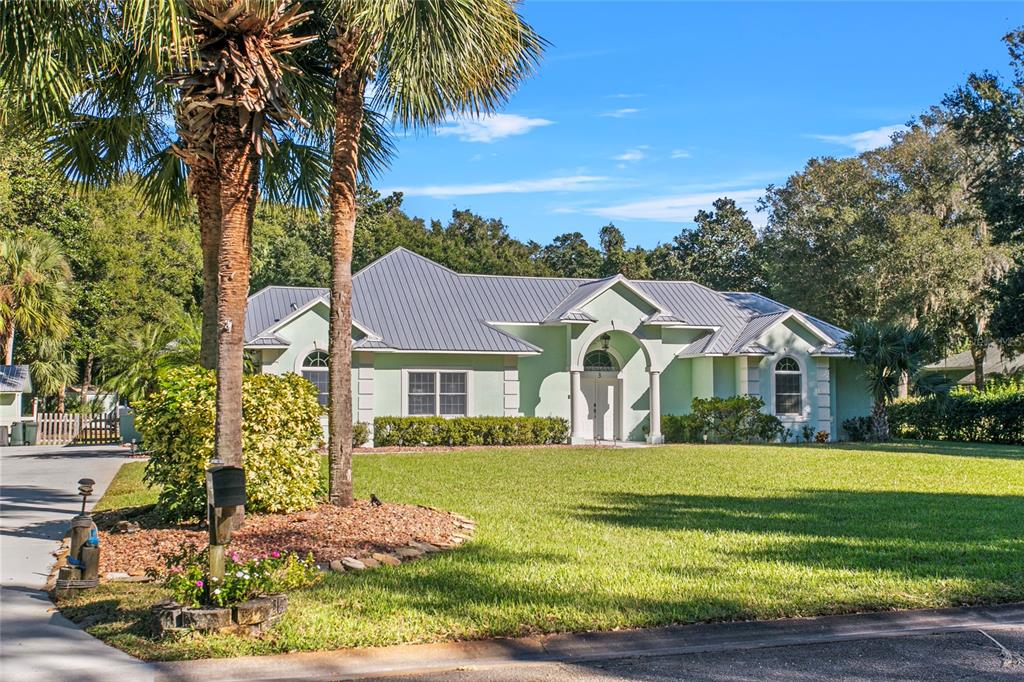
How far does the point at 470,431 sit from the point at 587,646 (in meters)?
20.5

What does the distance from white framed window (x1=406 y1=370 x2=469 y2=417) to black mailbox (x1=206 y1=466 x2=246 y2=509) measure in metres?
19.6

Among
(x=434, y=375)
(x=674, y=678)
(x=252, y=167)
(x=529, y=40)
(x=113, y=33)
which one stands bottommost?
(x=674, y=678)

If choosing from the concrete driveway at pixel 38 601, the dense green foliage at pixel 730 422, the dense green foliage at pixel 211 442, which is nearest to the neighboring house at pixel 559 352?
the dense green foliage at pixel 730 422

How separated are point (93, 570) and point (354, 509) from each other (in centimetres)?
387

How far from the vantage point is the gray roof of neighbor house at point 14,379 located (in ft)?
106

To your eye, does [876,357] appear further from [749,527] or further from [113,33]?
[113,33]

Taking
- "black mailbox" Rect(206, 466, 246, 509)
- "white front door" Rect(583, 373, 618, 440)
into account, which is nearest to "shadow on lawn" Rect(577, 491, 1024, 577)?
"black mailbox" Rect(206, 466, 246, 509)

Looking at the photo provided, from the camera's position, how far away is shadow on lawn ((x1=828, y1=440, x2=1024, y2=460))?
2377cm

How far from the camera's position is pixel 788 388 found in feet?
97.0

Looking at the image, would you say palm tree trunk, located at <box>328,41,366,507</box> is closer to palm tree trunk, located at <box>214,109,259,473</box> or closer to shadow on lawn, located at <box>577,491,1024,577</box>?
palm tree trunk, located at <box>214,109,259,473</box>

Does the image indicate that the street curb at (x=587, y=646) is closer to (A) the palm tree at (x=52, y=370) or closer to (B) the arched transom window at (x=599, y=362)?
(B) the arched transom window at (x=599, y=362)

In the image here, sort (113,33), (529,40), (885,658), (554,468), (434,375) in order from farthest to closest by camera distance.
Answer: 1. (434,375)
2. (554,468)
3. (529,40)
4. (113,33)
5. (885,658)

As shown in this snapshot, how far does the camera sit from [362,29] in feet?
34.6

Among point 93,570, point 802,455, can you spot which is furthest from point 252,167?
point 802,455
